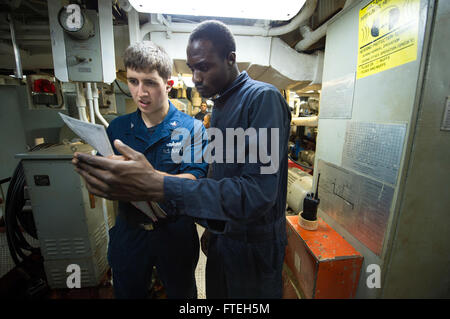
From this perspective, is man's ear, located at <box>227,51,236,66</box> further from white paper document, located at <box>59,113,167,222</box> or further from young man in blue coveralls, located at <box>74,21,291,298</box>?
white paper document, located at <box>59,113,167,222</box>

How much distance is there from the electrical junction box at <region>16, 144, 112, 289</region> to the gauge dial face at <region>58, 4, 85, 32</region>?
105 centimetres

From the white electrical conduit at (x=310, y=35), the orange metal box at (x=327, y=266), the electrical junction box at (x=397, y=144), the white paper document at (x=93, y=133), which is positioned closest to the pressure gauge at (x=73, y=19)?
the white paper document at (x=93, y=133)

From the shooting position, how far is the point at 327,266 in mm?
1369

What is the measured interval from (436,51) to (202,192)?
4.82ft

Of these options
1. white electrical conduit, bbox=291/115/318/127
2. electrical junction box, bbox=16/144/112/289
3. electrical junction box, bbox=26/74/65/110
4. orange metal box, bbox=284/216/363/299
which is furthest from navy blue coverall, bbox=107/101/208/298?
white electrical conduit, bbox=291/115/318/127

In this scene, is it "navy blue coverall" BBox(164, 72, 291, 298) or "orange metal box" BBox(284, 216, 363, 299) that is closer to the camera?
"navy blue coverall" BBox(164, 72, 291, 298)

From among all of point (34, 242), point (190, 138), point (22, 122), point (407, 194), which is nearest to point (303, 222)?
point (407, 194)

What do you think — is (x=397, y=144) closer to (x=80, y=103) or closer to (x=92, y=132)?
(x=92, y=132)

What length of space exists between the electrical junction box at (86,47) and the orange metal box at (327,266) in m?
2.37

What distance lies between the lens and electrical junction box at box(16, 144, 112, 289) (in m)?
1.69

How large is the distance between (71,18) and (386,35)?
7.99ft

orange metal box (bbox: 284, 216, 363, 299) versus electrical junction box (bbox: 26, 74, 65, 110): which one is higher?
electrical junction box (bbox: 26, 74, 65, 110)

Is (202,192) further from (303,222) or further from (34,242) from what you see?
(34,242)

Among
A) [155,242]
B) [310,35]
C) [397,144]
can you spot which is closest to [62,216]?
[155,242]
